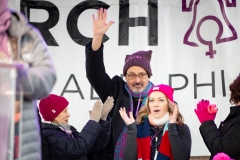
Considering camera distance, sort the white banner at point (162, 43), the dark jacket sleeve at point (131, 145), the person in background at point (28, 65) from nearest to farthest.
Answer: the person in background at point (28, 65)
the dark jacket sleeve at point (131, 145)
the white banner at point (162, 43)

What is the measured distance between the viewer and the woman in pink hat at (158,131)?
159 inches

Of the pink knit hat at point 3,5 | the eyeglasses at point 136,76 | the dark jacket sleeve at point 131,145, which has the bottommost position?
the dark jacket sleeve at point 131,145

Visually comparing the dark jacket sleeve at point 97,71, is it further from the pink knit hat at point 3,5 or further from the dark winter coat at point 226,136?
the pink knit hat at point 3,5

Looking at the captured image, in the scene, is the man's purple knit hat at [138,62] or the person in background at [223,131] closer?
the person in background at [223,131]

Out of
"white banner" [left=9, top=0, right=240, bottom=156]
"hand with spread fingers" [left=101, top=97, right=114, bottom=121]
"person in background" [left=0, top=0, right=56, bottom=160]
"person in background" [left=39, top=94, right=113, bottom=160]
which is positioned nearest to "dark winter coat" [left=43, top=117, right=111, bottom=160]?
"person in background" [left=39, top=94, right=113, bottom=160]

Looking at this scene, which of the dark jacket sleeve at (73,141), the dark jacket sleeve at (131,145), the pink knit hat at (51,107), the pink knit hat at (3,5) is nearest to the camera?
the pink knit hat at (3,5)

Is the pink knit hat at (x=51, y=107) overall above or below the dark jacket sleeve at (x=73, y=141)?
above

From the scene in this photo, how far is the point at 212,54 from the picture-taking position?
5320 millimetres

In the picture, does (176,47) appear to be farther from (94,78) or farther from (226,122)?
(226,122)

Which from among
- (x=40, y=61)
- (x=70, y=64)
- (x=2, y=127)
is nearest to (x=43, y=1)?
(x=70, y=64)

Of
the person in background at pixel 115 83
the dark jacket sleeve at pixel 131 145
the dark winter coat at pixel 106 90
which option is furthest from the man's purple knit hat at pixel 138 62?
the dark jacket sleeve at pixel 131 145

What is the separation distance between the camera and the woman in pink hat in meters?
4.03

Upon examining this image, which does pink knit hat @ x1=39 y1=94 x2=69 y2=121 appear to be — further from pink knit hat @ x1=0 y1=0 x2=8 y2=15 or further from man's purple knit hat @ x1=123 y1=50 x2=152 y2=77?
pink knit hat @ x1=0 y1=0 x2=8 y2=15

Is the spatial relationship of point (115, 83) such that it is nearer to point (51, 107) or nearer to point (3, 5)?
point (51, 107)
